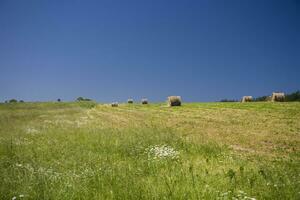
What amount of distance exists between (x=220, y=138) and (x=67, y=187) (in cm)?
860

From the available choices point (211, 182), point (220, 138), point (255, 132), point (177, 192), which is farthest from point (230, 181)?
point (255, 132)

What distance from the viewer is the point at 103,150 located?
38.0 ft

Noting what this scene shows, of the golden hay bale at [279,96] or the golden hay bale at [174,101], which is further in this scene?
the golden hay bale at [174,101]

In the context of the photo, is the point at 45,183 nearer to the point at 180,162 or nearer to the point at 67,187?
the point at 67,187

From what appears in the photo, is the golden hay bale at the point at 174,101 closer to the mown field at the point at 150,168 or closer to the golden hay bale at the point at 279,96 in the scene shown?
the golden hay bale at the point at 279,96

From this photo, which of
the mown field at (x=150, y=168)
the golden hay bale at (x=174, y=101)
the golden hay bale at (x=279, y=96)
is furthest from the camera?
the golden hay bale at (x=174, y=101)

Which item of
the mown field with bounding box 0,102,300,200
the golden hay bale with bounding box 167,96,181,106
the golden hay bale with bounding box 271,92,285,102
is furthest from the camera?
the golden hay bale with bounding box 167,96,181,106

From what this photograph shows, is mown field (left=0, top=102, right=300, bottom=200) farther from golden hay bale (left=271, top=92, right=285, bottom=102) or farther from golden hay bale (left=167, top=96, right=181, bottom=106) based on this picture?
golden hay bale (left=167, top=96, right=181, bottom=106)

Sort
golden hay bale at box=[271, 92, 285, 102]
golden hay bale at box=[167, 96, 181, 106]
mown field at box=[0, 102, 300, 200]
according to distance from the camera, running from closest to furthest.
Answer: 1. mown field at box=[0, 102, 300, 200]
2. golden hay bale at box=[271, 92, 285, 102]
3. golden hay bale at box=[167, 96, 181, 106]

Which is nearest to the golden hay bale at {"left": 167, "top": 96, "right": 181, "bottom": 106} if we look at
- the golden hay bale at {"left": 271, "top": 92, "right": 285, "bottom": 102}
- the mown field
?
the golden hay bale at {"left": 271, "top": 92, "right": 285, "bottom": 102}

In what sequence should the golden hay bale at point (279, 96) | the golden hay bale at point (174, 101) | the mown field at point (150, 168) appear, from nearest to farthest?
the mown field at point (150, 168) < the golden hay bale at point (279, 96) < the golden hay bale at point (174, 101)

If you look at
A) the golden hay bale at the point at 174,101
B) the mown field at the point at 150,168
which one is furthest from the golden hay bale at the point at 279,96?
the mown field at the point at 150,168

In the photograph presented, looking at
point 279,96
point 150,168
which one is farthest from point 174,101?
point 150,168

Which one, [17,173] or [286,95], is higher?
[286,95]
